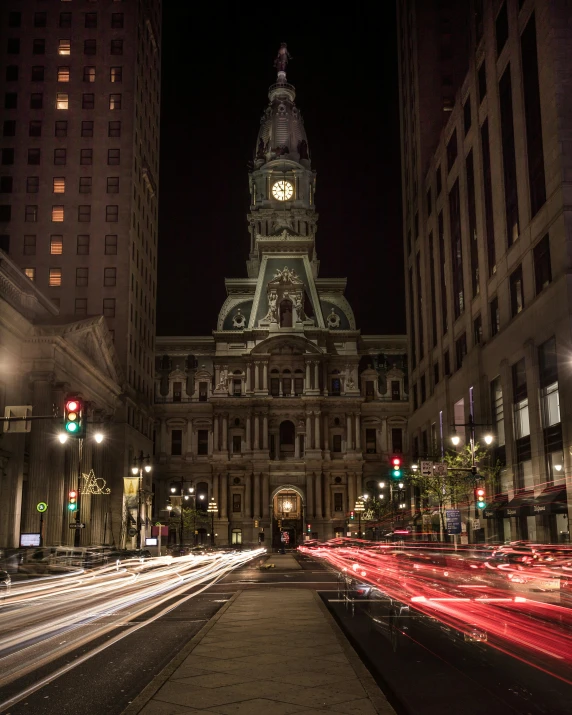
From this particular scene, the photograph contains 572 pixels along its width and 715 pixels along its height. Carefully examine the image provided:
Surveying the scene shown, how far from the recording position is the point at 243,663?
12000 mm

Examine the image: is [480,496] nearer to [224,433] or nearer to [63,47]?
[63,47]

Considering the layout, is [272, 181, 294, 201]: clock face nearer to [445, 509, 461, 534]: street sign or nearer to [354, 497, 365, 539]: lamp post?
[354, 497, 365, 539]: lamp post

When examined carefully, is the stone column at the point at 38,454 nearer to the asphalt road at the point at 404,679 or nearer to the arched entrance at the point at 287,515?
the asphalt road at the point at 404,679

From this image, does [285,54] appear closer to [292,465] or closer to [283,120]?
[283,120]

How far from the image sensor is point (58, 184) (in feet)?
267

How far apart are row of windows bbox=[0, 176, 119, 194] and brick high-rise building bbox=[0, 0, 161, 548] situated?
10 centimetres

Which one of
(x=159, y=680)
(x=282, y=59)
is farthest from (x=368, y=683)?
(x=282, y=59)

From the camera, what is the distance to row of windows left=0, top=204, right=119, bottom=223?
8000 cm

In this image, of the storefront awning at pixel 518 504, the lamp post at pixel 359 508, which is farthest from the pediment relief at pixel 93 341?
the lamp post at pixel 359 508

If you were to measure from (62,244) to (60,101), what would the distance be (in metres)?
15.6

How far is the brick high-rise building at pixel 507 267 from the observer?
43375 mm

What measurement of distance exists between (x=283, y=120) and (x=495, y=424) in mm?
109241

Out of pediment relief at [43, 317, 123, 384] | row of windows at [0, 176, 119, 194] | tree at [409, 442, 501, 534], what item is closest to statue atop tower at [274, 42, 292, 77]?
row of windows at [0, 176, 119, 194]

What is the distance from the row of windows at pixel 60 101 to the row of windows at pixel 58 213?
1098cm
